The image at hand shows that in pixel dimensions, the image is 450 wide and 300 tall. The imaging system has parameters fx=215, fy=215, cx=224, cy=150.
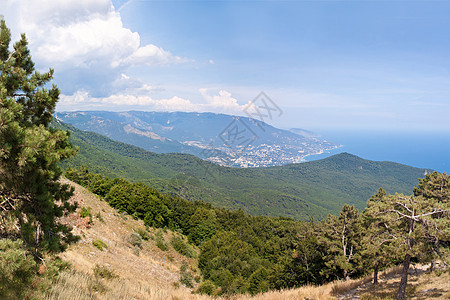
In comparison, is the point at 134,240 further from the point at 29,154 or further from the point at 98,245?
the point at 29,154

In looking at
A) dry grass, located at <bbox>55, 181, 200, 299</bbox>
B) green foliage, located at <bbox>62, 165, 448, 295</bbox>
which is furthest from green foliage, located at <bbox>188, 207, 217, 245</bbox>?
dry grass, located at <bbox>55, 181, 200, 299</bbox>

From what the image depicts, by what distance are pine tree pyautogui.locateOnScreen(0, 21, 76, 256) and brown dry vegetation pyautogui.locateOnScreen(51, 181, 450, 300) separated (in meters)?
1.53

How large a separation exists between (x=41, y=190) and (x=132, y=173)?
14793 cm

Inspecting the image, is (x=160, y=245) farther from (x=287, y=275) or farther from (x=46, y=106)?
(x=46, y=106)

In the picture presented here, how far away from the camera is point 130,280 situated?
1098 centimetres

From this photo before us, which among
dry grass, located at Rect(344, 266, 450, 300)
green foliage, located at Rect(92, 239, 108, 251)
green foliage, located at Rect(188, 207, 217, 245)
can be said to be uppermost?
dry grass, located at Rect(344, 266, 450, 300)

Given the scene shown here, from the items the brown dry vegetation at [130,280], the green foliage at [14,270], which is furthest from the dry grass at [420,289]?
the green foliage at [14,270]

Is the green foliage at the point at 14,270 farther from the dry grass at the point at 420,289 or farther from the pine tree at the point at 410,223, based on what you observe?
the dry grass at the point at 420,289

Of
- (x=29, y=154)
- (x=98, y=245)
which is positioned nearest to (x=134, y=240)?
(x=98, y=245)

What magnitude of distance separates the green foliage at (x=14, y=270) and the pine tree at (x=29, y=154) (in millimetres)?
765

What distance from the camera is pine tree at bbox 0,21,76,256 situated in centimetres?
417

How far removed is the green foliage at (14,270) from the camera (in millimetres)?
3820

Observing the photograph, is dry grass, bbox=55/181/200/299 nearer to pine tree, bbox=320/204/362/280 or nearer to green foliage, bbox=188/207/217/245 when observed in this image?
pine tree, bbox=320/204/362/280

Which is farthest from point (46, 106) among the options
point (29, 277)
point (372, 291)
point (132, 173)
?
point (132, 173)
